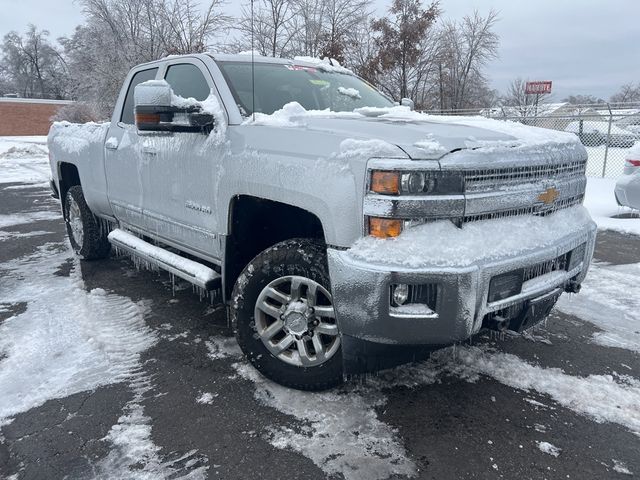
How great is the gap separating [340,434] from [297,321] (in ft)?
2.05

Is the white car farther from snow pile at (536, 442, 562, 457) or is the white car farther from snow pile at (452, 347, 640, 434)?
snow pile at (536, 442, 562, 457)

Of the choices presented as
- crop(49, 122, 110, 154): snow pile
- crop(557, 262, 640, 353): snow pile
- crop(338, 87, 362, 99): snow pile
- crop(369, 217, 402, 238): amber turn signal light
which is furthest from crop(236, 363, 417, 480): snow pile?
crop(49, 122, 110, 154): snow pile

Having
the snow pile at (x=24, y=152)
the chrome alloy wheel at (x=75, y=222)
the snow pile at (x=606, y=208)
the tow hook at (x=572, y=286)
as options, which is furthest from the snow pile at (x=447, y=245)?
the snow pile at (x=24, y=152)

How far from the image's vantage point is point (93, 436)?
2.54 m

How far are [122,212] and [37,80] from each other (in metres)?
75.1

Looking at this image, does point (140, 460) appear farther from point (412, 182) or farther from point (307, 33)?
point (307, 33)

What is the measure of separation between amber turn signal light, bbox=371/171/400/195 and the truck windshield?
1353 millimetres

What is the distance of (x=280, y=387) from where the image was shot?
299 cm

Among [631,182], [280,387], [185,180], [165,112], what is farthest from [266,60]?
[631,182]

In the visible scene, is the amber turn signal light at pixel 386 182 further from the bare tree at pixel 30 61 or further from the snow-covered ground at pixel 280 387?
the bare tree at pixel 30 61

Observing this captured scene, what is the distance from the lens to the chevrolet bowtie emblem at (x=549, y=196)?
2.76 meters

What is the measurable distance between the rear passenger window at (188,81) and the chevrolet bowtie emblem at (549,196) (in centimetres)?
230

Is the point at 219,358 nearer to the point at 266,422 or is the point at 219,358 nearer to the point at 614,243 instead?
the point at 266,422

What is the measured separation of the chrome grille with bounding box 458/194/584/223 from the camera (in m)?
2.49
